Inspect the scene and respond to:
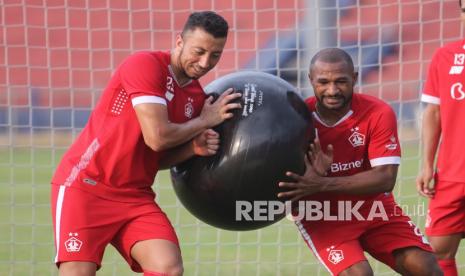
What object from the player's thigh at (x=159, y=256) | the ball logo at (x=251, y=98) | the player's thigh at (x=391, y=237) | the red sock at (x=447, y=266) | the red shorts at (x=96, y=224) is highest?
the ball logo at (x=251, y=98)

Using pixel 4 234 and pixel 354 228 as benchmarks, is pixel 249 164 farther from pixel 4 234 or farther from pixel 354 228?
pixel 4 234

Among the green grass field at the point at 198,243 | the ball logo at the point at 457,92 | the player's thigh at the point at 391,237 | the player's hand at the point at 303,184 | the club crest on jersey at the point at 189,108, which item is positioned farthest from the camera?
the green grass field at the point at 198,243

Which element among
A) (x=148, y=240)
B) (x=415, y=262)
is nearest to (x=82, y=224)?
(x=148, y=240)

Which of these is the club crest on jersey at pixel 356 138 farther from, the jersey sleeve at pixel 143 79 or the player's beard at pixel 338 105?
the jersey sleeve at pixel 143 79

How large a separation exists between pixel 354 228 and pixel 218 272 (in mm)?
2355

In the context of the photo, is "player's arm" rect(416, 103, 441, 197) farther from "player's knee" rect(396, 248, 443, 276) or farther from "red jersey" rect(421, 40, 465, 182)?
"player's knee" rect(396, 248, 443, 276)

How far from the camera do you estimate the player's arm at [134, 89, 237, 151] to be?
5.16m

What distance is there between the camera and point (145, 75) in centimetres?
526

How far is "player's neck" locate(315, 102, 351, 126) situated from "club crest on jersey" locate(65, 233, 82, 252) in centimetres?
156

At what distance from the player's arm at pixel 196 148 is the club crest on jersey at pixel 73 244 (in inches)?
25.8

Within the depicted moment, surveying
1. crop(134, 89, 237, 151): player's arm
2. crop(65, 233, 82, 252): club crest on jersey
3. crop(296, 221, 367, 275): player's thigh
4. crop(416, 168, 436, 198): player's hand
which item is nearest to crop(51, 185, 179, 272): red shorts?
crop(65, 233, 82, 252): club crest on jersey

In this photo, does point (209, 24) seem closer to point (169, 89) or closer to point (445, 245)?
point (169, 89)

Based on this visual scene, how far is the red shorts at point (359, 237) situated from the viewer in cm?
576

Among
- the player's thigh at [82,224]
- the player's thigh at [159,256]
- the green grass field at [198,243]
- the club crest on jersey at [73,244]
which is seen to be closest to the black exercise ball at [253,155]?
the player's thigh at [159,256]
